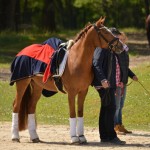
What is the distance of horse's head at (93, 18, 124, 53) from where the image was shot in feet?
37.4

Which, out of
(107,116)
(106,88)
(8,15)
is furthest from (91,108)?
(8,15)

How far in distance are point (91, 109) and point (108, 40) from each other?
20.9 ft

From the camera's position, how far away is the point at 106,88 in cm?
1177

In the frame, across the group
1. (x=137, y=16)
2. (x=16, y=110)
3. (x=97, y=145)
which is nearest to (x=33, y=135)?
(x=16, y=110)

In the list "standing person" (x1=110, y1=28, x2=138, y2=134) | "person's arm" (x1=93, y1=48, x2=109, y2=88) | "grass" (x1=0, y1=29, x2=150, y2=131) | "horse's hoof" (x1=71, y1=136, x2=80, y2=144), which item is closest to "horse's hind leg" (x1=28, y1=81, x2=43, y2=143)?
"horse's hoof" (x1=71, y1=136, x2=80, y2=144)

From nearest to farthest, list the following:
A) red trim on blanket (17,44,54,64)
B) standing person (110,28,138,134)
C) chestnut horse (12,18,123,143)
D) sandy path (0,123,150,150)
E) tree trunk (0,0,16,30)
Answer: sandy path (0,123,150,150)
chestnut horse (12,18,123,143)
red trim on blanket (17,44,54,64)
standing person (110,28,138,134)
tree trunk (0,0,16,30)

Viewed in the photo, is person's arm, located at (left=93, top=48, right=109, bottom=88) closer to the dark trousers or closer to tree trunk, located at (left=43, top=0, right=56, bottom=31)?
the dark trousers

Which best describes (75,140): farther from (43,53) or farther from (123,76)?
(123,76)

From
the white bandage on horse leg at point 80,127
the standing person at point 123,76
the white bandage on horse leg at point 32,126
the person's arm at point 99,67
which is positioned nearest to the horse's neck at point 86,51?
the person's arm at point 99,67

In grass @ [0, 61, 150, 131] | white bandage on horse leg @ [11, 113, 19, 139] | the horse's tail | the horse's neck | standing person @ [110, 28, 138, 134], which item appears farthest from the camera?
grass @ [0, 61, 150, 131]

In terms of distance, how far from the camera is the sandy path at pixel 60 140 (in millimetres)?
11180

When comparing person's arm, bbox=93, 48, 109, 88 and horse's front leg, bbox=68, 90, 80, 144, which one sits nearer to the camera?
person's arm, bbox=93, 48, 109, 88

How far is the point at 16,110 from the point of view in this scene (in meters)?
12.4

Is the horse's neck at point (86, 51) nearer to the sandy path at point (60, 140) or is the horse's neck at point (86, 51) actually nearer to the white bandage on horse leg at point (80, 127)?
the white bandage on horse leg at point (80, 127)
